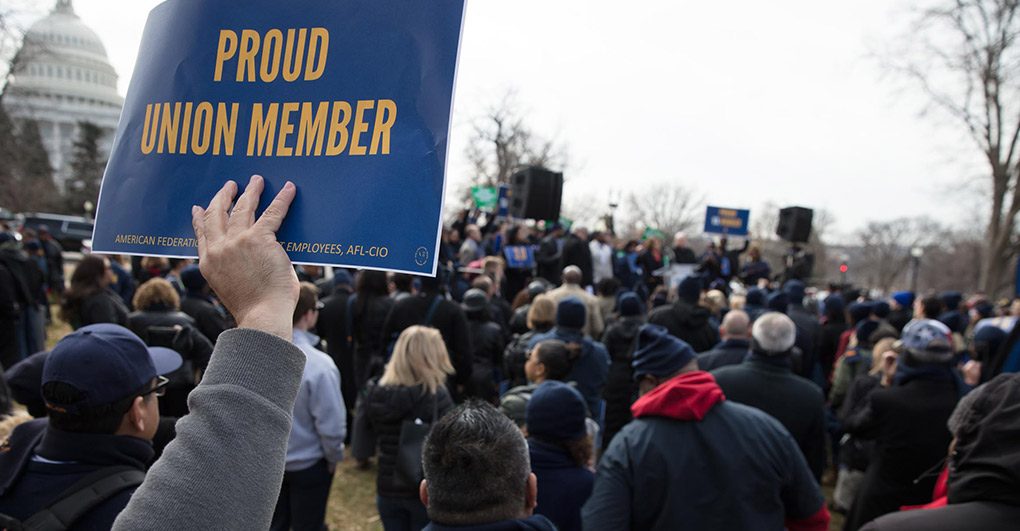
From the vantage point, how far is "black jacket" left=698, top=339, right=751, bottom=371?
4984 mm

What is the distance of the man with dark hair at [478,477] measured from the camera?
175cm

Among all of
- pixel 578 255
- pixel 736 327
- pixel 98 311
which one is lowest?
pixel 98 311

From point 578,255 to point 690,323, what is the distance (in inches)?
255

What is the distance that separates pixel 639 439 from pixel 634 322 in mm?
2897

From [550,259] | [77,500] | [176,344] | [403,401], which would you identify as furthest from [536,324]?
[550,259]

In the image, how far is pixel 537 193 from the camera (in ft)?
41.5

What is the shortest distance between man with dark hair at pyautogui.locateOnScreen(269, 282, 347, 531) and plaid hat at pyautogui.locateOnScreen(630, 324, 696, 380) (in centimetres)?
187

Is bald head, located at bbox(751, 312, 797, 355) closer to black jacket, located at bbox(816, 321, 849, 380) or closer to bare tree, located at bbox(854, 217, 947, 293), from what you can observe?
black jacket, located at bbox(816, 321, 849, 380)

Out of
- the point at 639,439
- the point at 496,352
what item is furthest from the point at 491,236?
the point at 639,439

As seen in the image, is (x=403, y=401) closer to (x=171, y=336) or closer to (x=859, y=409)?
(x=171, y=336)

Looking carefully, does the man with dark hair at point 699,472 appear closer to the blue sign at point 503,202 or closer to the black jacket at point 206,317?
the black jacket at point 206,317

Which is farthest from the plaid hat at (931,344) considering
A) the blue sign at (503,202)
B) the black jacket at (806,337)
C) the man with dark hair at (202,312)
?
the blue sign at (503,202)

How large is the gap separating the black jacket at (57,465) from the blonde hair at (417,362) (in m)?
2.27

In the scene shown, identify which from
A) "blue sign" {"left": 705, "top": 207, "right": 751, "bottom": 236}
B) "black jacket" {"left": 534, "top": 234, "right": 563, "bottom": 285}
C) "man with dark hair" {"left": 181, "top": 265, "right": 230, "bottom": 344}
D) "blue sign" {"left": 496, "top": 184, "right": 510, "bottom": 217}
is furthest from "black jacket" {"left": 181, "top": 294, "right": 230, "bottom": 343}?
"blue sign" {"left": 496, "top": 184, "right": 510, "bottom": 217}
